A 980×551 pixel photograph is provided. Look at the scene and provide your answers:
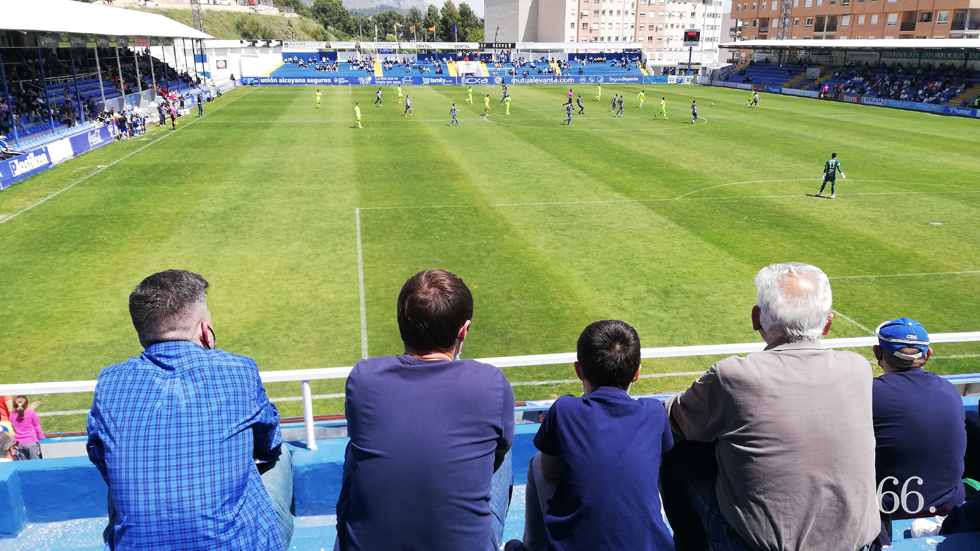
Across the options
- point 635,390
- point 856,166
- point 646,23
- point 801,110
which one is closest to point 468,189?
point 635,390

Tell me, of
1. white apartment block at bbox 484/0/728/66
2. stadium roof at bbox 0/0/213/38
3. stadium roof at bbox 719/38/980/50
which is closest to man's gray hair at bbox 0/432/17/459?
stadium roof at bbox 0/0/213/38

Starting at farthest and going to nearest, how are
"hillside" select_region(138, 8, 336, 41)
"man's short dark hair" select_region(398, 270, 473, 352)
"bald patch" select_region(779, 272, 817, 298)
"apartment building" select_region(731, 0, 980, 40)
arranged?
"hillside" select_region(138, 8, 336, 41) → "apartment building" select_region(731, 0, 980, 40) → "bald patch" select_region(779, 272, 817, 298) → "man's short dark hair" select_region(398, 270, 473, 352)

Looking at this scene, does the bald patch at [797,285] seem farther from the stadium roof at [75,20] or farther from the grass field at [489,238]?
the stadium roof at [75,20]

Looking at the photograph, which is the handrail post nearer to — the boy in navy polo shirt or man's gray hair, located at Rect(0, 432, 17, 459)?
the boy in navy polo shirt

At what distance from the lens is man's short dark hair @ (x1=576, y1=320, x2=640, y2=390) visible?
10.4 feet

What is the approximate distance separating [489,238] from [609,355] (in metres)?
14.9

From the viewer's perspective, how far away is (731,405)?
10.0ft

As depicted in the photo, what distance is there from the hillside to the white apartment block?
157ft

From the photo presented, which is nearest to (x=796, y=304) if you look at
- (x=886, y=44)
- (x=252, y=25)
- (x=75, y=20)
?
(x=75, y=20)

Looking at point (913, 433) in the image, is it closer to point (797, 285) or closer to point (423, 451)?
point (797, 285)

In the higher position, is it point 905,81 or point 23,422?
point 905,81

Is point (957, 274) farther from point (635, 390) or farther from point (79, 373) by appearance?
point (79, 373)

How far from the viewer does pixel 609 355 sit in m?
3.16

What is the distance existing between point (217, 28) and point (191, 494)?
159775 mm
